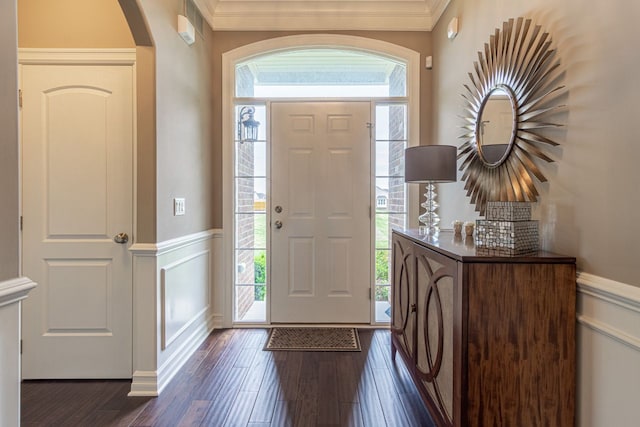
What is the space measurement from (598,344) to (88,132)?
276 centimetres

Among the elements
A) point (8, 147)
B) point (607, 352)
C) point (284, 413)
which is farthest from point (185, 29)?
point (607, 352)

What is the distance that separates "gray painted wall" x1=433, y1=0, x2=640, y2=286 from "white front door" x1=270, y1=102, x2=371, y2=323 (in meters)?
1.66

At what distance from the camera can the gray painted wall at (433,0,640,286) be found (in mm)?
996

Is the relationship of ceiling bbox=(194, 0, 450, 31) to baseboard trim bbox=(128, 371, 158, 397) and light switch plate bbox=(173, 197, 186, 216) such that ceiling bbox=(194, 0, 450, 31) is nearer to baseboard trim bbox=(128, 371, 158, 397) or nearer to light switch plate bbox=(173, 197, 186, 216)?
light switch plate bbox=(173, 197, 186, 216)

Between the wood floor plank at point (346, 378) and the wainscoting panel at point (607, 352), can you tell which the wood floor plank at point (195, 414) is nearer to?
the wood floor plank at point (346, 378)

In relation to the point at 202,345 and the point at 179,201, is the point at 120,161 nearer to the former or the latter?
the point at 179,201

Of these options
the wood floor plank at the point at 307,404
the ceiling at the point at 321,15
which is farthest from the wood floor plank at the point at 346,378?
the ceiling at the point at 321,15

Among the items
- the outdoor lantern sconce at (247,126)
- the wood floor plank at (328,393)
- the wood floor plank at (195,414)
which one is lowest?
the wood floor plank at (195,414)

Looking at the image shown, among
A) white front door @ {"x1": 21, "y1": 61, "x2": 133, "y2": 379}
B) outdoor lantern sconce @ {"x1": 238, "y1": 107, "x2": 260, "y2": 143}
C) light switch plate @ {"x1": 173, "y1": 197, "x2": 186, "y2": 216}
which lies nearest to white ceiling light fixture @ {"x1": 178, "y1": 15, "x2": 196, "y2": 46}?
white front door @ {"x1": 21, "y1": 61, "x2": 133, "y2": 379}

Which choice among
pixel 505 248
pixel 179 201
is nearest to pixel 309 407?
pixel 505 248

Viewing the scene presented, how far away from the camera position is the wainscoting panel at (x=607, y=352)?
98 centimetres

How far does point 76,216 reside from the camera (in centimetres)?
202

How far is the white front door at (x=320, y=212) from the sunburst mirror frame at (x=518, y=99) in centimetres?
122

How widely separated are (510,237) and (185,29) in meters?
2.41
